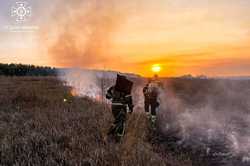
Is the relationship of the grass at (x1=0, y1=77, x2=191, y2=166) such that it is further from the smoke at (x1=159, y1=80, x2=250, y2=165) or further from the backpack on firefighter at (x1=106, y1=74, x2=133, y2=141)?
the smoke at (x1=159, y1=80, x2=250, y2=165)

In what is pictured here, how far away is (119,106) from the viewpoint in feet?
40.7

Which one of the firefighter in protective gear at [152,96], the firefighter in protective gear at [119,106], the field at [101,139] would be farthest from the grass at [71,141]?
the firefighter in protective gear at [152,96]

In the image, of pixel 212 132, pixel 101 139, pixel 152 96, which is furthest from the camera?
pixel 152 96

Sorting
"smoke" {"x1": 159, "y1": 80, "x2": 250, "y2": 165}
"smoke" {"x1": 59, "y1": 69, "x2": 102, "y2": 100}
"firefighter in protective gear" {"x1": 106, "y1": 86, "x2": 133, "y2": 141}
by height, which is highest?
"smoke" {"x1": 59, "y1": 69, "x2": 102, "y2": 100}

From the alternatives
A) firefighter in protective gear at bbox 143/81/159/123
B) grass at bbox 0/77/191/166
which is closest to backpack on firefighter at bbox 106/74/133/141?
grass at bbox 0/77/191/166

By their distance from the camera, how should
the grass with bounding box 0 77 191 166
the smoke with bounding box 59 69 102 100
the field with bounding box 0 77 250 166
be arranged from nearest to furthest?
the grass with bounding box 0 77 191 166
the field with bounding box 0 77 250 166
the smoke with bounding box 59 69 102 100

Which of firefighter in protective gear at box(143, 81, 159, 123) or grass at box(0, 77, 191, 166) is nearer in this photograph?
grass at box(0, 77, 191, 166)

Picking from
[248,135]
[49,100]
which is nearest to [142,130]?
[248,135]

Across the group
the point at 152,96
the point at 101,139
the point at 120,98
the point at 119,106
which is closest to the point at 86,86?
the point at 152,96

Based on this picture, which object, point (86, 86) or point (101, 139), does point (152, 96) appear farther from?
point (86, 86)

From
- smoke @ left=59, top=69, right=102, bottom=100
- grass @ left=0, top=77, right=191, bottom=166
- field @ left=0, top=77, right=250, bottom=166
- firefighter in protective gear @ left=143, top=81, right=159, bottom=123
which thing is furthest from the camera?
smoke @ left=59, top=69, right=102, bottom=100

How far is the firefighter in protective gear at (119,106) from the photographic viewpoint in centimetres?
1225

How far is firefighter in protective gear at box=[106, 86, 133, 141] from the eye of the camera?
40.2 ft

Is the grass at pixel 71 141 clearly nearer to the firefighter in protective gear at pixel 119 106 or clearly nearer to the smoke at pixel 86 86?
the firefighter in protective gear at pixel 119 106
